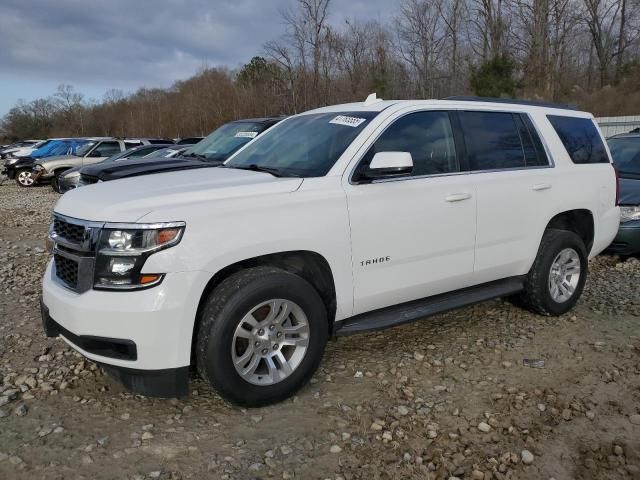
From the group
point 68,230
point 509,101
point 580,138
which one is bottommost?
point 68,230

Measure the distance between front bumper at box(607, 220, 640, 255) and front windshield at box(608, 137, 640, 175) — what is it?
1.49 metres

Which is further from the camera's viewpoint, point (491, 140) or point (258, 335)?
point (491, 140)

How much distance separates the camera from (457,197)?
13.4ft

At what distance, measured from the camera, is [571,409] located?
11.3 ft

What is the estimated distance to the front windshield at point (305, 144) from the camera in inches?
151

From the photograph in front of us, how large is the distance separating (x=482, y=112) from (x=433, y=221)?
119 centimetres

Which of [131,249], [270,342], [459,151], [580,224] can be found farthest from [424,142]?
[131,249]

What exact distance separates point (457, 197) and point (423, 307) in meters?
0.85

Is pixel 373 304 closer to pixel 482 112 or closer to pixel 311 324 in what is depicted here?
pixel 311 324

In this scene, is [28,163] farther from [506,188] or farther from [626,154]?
[506,188]

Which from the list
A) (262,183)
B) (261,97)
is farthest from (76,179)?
(261,97)

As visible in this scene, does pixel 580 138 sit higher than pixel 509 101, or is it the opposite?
pixel 509 101

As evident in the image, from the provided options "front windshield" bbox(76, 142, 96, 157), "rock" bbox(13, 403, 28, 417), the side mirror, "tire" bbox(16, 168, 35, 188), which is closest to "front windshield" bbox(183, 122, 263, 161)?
the side mirror

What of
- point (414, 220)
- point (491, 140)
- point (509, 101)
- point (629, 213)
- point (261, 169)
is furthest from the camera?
point (629, 213)
